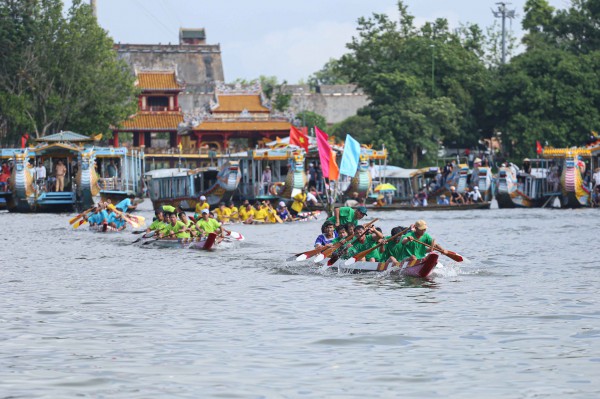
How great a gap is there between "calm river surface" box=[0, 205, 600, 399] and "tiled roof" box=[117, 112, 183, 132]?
62557mm

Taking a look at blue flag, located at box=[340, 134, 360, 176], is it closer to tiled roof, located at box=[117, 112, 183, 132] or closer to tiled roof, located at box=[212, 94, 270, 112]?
tiled roof, located at box=[212, 94, 270, 112]

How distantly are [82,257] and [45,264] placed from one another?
2250 mm

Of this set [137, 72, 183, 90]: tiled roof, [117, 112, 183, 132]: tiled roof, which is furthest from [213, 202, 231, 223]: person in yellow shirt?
[137, 72, 183, 90]: tiled roof

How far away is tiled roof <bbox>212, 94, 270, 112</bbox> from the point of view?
293 ft

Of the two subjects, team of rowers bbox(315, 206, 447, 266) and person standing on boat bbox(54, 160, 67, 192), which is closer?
team of rowers bbox(315, 206, 447, 266)

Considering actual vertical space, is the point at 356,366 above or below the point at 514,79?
below

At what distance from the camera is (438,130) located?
7575 centimetres

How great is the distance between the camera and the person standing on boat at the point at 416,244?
837 inches

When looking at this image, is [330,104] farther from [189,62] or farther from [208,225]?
[208,225]

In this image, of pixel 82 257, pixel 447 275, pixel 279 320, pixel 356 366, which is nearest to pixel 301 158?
pixel 82 257

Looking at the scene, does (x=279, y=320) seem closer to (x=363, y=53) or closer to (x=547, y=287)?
(x=547, y=287)

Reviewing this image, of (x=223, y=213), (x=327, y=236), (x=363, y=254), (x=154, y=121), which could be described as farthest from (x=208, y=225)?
(x=154, y=121)

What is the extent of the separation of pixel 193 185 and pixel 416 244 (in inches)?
1402

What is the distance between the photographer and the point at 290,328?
1591 centimetres
